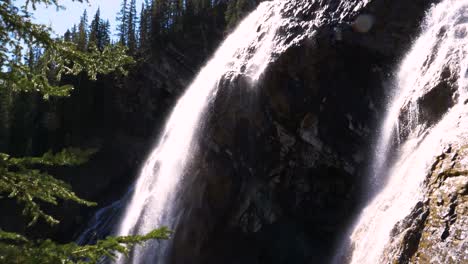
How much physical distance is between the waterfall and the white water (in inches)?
230

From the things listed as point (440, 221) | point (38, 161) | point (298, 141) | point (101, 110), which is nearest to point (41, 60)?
point (38, 161)

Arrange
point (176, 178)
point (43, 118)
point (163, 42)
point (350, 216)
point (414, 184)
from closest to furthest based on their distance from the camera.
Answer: point (414, 184) → point (350, 216) → point (176, 178) → point (43, 118) → point (163, 42)

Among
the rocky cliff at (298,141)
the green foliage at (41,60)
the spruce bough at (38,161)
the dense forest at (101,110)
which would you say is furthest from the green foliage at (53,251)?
the dense forest at (101,110)

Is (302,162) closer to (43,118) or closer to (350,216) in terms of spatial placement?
(350,216)

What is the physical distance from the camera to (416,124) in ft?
40.9

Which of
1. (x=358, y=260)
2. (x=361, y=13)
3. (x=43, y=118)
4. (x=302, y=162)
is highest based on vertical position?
(x=43, y=118)

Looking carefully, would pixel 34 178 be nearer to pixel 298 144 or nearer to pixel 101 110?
pixel 298 144

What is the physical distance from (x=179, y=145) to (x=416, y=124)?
38.9ft

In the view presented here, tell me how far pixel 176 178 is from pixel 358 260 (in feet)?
39.8

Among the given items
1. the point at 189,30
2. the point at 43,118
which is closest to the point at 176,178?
the point at 43,118

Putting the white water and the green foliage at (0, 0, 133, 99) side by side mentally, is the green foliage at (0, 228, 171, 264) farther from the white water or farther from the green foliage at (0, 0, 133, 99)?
the white water

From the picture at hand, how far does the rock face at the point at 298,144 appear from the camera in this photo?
16.5m

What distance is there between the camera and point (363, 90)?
1667 centimetres

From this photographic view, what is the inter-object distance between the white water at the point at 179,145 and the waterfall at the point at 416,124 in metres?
5.83
